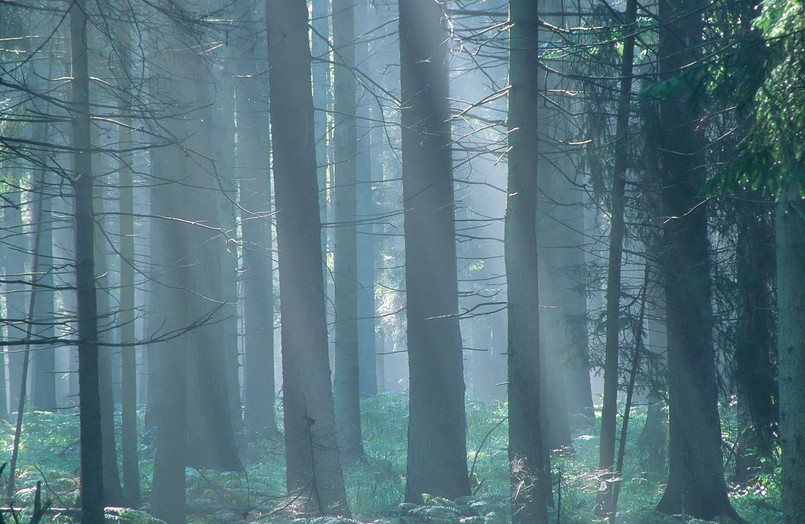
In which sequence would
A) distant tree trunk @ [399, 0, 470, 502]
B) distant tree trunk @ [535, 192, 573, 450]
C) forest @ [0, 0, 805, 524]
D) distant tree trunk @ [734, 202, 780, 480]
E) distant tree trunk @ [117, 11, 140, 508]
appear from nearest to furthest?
forest @ [0, 0, 805, 524] < distant tree trunk @ [734, 202, 780, 480] < distant tree trunk @ [399, 0, 470, 502] < distant tree trunk @ [117, 11, 140, 508] < distant tree trunk @ [535, 192, 573, 450]

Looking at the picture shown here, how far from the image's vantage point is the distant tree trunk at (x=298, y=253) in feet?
34.1

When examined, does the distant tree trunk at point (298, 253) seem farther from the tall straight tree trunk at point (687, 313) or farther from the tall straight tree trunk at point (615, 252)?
the tall straight tree trunk at point (687, 313)

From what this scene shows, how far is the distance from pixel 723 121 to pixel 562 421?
8445 mm

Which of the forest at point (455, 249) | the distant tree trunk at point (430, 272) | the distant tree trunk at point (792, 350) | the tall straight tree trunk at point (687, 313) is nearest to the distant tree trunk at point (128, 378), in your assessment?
the forest at point (455, 249)

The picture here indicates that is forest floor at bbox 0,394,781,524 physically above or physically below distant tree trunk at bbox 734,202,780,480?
below

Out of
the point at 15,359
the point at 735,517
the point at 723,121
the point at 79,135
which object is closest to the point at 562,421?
the point at 735,517

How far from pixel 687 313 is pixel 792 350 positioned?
3.21 metres

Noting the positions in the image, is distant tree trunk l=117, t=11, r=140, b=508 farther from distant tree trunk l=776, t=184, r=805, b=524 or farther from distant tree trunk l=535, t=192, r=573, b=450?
distant tree trunk l=776, t=184, r=805, b=524

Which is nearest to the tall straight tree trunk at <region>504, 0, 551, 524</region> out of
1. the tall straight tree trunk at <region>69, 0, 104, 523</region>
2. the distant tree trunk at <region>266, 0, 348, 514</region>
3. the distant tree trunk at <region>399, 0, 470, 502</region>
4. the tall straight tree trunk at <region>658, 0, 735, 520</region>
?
→ the distant tree trunk at <region>399, 0, 470, 502</region>

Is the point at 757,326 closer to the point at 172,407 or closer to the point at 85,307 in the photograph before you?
the point at 172,407

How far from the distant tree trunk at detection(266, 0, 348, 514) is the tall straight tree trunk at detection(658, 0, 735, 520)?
5.06 m

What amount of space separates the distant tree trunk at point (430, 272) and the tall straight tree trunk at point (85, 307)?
4.51 metres

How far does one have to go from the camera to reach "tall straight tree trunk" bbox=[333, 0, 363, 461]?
699 inches

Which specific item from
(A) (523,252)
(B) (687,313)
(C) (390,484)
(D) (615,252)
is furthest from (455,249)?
(C) (390,484)
